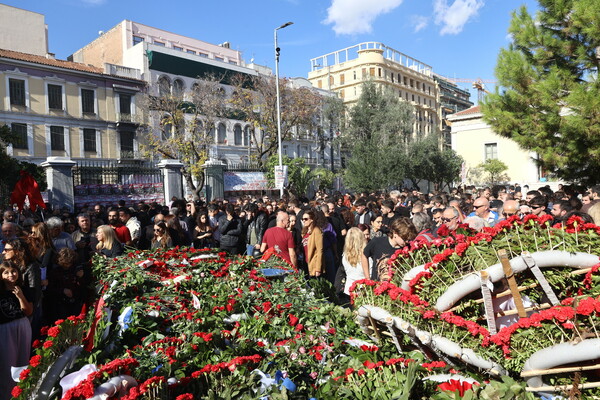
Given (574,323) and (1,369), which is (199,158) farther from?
(574,323)

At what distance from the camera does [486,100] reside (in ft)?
36.1

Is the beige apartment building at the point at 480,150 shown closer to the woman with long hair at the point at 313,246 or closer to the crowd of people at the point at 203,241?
the crowd of people at the point at 203,241

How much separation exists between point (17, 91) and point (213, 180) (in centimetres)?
1805

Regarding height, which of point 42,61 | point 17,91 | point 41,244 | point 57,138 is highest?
point 42,61

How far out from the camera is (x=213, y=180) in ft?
64.2

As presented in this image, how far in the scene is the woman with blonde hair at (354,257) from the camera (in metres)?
5.63

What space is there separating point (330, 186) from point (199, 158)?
11.5 meters

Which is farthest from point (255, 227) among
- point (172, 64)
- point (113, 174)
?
point (172, 64)

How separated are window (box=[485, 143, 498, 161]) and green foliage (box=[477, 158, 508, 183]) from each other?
1.32 metres

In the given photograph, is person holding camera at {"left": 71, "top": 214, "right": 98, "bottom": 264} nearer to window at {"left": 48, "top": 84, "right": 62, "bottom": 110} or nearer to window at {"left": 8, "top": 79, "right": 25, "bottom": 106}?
window at {"left": 8, "top": 79, "right": 25, "bottom": 106}

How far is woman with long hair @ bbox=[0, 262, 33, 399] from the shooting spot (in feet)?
13.3

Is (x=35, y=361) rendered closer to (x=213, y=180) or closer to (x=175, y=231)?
(x=175, y=231)

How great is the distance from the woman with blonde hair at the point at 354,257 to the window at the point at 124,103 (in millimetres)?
30973

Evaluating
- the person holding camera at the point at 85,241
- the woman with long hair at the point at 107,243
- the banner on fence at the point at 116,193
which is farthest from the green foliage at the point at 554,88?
the banner on fence at the point at 116,193
